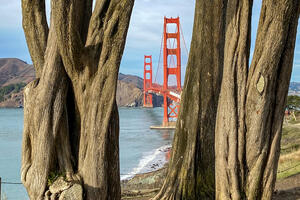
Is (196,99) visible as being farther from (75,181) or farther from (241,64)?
→ (75,181)

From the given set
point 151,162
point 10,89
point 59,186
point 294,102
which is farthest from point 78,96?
point 10,89

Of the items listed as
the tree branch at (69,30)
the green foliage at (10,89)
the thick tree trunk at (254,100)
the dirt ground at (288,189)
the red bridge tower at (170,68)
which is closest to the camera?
the tree branch at (69,30)

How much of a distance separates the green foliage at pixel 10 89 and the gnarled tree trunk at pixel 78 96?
7425 centimetres

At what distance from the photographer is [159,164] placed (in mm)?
11383

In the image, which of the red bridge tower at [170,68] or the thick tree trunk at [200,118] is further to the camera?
the red bridge tower at [170,68]

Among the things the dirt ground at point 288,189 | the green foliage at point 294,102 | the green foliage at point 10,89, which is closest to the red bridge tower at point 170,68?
the green foliage at point 294,102

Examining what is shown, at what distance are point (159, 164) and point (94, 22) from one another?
986cm

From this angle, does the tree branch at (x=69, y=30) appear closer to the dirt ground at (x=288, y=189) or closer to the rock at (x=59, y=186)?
the rock at (x=59, y=186)

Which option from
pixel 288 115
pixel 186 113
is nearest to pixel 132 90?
pixel 288 115

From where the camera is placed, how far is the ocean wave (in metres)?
10.4

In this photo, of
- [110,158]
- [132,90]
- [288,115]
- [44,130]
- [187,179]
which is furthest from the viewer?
[132,90]

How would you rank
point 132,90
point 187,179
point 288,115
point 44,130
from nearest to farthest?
point 44,130 < point 187,179 < point 288,115 < point 132,90

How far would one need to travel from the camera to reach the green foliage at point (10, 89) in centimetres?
7219

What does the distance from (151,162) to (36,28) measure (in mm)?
10393
